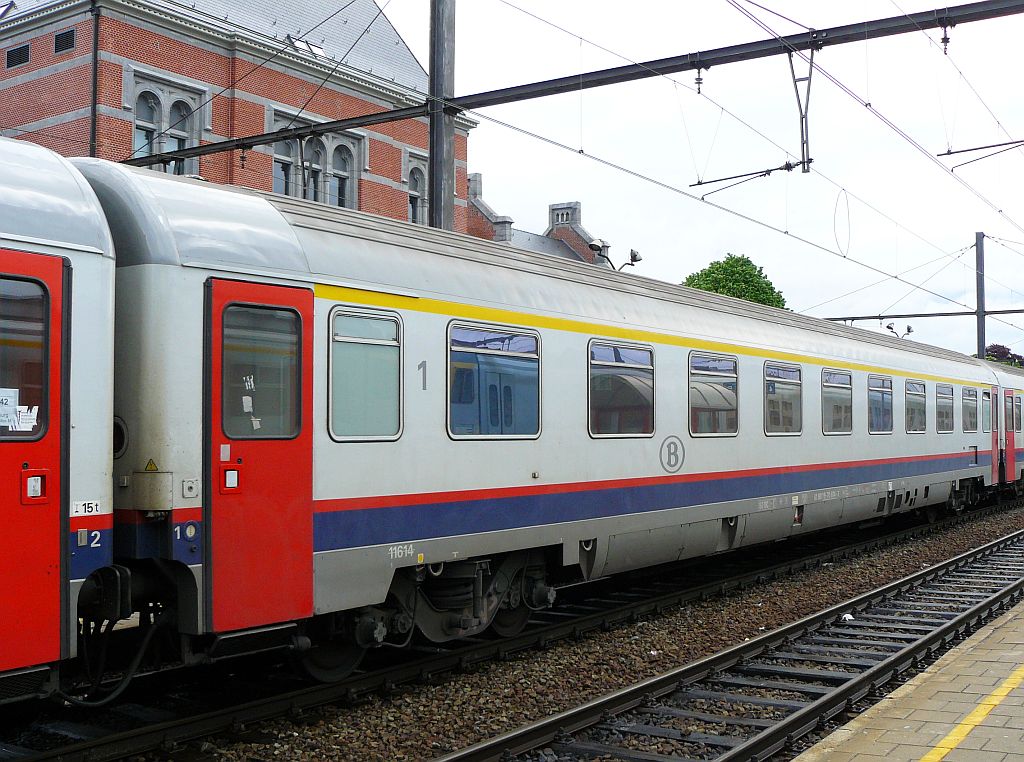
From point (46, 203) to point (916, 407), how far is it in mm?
16548

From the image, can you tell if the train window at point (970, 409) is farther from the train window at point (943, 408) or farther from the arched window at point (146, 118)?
the arched window at point (146, 118)

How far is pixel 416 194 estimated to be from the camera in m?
37.7

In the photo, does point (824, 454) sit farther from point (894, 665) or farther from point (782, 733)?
point (782, 733)

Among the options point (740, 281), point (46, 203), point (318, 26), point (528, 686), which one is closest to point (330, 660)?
point (528, 686)

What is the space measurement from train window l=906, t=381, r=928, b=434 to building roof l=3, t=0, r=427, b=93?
16852 mm

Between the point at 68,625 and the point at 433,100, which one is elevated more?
the point at 433,100

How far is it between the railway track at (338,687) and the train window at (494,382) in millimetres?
1965

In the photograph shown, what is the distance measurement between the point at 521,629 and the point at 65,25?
2611cm

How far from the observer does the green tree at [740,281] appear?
5844cm

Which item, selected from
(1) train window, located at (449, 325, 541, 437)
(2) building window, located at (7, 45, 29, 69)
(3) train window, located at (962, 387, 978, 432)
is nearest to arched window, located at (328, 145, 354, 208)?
(2) building window, located at (7, 45, 29, 69)

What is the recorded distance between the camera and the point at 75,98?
28.9m

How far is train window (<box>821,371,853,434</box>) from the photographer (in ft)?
50.0

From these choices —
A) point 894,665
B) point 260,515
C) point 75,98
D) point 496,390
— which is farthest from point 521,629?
point 75,98

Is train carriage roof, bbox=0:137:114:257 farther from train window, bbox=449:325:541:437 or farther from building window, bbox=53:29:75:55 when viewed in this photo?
building window, bbox=53:29:75:55
